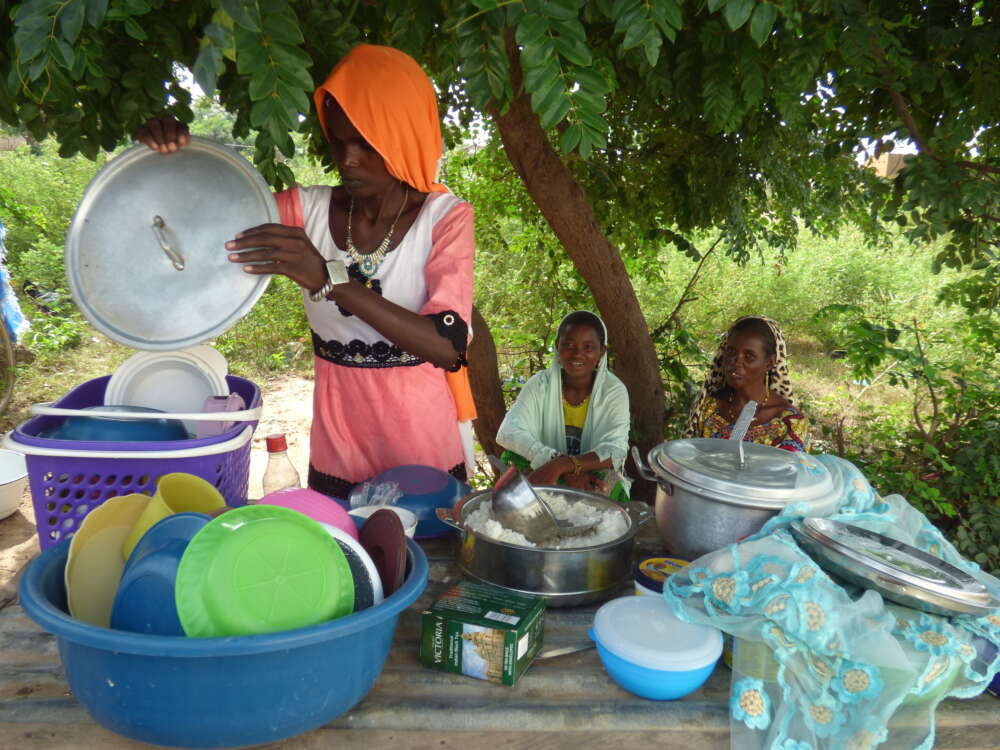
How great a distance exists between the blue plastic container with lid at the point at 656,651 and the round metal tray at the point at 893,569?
0.26 meters

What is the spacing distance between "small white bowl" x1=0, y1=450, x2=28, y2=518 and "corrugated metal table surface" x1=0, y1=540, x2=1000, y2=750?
1.86 metres

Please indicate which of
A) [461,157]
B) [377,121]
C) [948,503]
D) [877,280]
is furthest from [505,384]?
[877,280]

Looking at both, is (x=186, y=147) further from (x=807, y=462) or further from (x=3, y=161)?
(x=3, y=161)

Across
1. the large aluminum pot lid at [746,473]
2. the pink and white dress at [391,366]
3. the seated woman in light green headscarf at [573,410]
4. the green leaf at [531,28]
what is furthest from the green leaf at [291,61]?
the seated woman in light green headscarf at [573,410]

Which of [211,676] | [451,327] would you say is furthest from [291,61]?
[211,676]

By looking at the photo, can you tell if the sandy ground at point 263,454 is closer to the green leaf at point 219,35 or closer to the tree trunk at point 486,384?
the green leaf at point 219,35

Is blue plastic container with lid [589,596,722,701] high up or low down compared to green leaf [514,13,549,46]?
down

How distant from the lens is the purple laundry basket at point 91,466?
1286mm

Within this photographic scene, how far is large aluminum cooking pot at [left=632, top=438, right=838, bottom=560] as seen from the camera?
1.37 m

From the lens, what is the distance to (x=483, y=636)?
1.10 metres

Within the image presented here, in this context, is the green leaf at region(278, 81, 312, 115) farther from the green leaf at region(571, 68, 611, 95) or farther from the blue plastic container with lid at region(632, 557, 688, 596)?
the blue plastic container with lid at region(632, 557, 688, 596)

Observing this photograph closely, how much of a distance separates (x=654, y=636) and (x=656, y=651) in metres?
0.04


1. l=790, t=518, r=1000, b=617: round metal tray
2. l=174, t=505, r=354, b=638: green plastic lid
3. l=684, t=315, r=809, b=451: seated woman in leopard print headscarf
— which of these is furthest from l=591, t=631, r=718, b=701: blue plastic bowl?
l=684, t=315, r=809, b=451: seated woman in leopard print headscarf

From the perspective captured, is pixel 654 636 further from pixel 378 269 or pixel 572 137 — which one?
pixel 378 269
